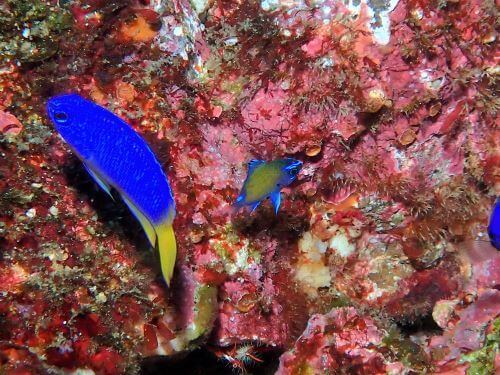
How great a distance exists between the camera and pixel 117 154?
1.85 metres

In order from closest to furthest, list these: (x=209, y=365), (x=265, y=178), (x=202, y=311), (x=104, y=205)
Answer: (x=265, y=178), (x=104, y=205), (x=202, y=311), (x=209, y=365)

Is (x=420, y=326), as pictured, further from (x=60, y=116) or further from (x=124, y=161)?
(x=60, y=116)

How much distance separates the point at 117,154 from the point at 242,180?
1662 mm

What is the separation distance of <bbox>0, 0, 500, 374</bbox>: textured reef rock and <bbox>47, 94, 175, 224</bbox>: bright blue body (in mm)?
884

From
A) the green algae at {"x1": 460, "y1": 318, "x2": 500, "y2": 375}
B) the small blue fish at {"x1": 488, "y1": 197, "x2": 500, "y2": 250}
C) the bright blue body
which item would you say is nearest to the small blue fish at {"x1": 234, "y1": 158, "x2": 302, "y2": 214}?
the bright blue body

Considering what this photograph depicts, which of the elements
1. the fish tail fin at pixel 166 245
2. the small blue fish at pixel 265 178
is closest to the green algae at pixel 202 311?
the small blue fish at pixel 265 178

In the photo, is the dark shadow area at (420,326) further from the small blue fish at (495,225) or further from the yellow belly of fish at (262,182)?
the yellow belly of fish at (262,182)

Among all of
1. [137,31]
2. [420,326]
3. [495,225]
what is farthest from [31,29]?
[420,326]

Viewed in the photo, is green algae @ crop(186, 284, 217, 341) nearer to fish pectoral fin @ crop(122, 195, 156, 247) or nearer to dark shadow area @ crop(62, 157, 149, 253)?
dark shadow area @ crop(62, 157, 149, 253)

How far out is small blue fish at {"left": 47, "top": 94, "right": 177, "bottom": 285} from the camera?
183cm

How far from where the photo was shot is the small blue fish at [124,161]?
5.99 ft

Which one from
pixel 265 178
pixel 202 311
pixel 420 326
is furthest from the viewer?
pixel 420 326

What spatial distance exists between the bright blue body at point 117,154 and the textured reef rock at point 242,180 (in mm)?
884

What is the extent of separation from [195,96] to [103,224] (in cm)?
127
